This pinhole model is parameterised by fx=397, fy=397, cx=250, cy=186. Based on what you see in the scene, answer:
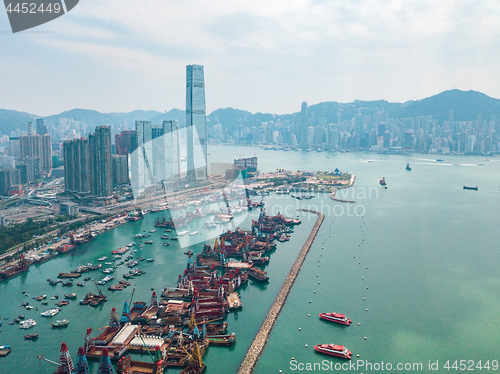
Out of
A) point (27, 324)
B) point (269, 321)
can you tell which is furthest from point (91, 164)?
point (269, 321)

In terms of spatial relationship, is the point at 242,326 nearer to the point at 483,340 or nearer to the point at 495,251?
the point at 483,340

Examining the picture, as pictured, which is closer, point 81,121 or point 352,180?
point 352,180

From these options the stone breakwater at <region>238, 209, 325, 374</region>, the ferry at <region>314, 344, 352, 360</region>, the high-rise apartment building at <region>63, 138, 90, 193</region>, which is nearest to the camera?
the stone breakwater at <region>238, 209, 325, 374</region>

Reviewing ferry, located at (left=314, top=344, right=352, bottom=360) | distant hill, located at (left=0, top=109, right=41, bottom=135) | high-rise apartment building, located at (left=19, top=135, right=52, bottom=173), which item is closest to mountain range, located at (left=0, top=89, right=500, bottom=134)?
distant hill, located at (left=0, top=109, right=41, bottom=135)

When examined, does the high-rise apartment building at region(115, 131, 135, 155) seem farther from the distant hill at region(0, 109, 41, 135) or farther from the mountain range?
the distant hill at region(0, 109, 41, 135)

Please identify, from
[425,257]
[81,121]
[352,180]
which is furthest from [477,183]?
[81,121]

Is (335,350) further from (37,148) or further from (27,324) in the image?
(37,148)
